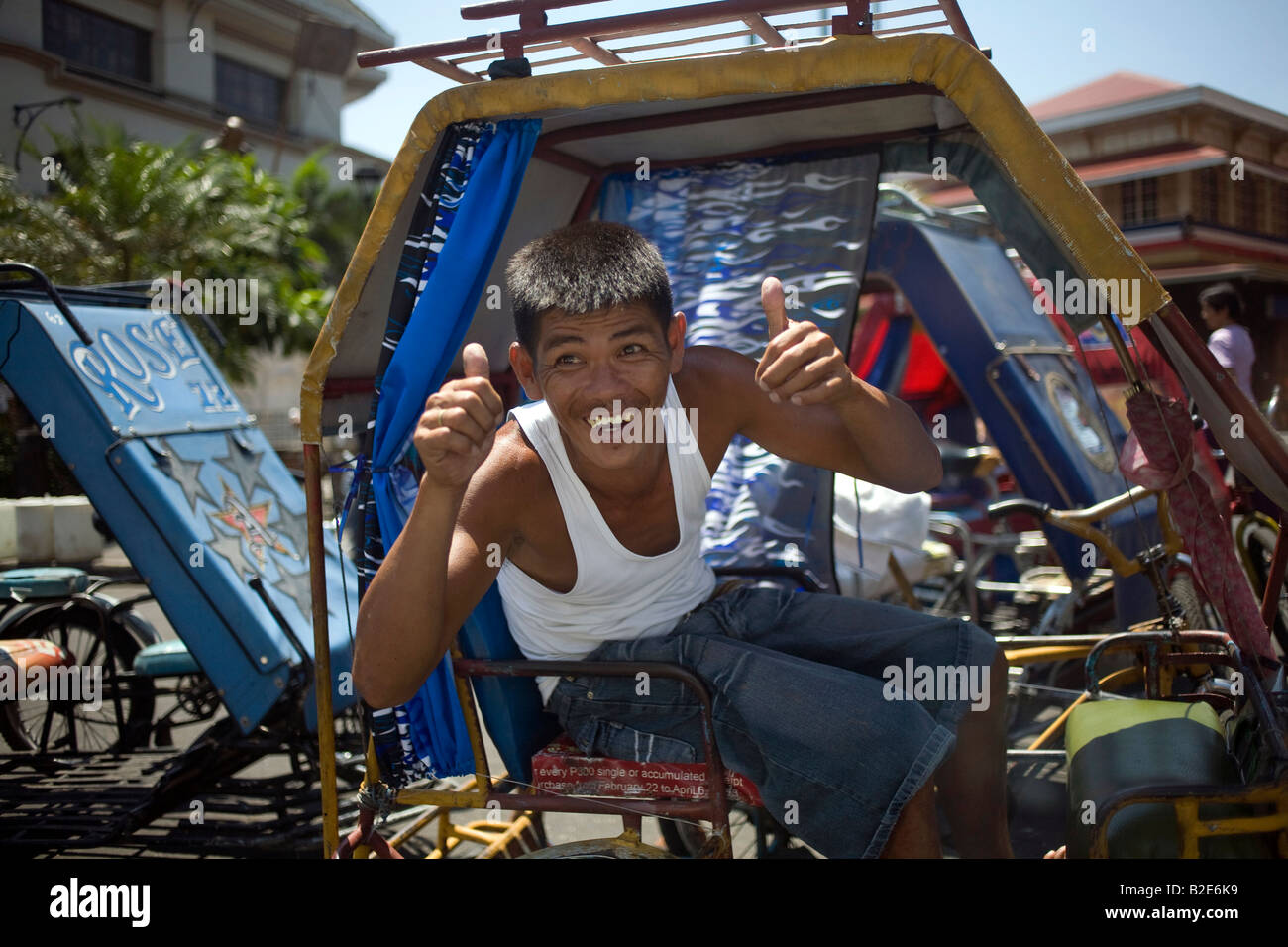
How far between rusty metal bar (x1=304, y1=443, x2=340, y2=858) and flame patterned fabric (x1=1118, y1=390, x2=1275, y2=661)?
6.75 ft

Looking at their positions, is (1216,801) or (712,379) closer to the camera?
(1216,801)

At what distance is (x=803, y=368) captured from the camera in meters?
1.86

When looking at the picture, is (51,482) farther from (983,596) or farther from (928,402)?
(928,402)

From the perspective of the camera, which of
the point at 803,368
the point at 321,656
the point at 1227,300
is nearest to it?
the point at 803,368

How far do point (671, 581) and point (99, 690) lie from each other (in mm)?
2819

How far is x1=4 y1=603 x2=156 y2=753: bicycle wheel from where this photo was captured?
401 centimetres

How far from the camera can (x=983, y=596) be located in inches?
210

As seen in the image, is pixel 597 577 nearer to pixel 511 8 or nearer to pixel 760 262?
pixel 511 8

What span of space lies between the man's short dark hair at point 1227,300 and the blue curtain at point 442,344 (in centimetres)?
502

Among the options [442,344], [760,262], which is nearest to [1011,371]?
[760,262]

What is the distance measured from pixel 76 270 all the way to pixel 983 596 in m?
6.67

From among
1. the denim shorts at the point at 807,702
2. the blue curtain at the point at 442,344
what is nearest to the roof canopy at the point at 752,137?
the blue curtain at the point at 442,344

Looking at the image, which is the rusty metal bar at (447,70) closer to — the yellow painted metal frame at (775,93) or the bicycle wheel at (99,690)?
the yellow painted metal frame at (775,93)
